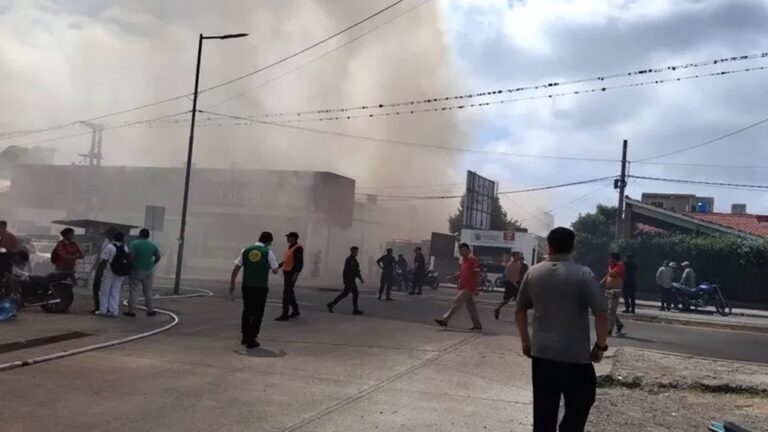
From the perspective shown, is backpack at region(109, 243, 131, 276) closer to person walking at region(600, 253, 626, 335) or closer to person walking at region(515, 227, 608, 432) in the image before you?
person walking at region(600, 253, 626, 335)

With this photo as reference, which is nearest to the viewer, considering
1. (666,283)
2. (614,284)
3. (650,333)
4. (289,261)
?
(289,261)

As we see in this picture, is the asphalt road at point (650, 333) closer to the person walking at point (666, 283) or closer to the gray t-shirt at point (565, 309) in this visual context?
the person walking at point (666, 283)

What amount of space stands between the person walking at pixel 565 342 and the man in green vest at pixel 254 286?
5.13 m

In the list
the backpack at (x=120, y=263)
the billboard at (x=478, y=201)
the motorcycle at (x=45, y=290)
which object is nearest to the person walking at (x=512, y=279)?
the backpack at (x=120, y=263)

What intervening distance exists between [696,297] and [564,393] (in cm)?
2032

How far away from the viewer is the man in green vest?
8.62 m

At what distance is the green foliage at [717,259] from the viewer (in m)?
28.2

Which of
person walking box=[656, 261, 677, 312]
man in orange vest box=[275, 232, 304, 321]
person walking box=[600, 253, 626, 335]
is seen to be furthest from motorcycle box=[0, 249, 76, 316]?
person walking box=[656, 261, 677, 312]

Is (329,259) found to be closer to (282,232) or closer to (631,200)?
(282,232)

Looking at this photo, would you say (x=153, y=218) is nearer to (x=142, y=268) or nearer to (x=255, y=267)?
(x=142, y=268)

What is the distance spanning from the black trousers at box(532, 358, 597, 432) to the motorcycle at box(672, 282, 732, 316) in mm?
19983

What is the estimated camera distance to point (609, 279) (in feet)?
39.5

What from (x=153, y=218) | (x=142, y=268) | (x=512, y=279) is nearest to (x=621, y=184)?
(x=512, y=279)

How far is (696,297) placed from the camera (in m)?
22.2
